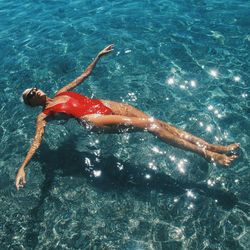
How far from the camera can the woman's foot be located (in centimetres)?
846

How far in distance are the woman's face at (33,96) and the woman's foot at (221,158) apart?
4.84 m

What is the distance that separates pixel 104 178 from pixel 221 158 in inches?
136

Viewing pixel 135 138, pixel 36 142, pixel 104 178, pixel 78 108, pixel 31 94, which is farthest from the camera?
pixel 135 138

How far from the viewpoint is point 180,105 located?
12.0 meters

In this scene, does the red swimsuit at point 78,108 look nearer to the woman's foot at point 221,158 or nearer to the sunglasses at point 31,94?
the sunglasses at point 31,94

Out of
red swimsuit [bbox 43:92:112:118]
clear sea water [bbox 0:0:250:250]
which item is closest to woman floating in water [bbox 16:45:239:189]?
red swimsuit [bbox 43:92:112:118]

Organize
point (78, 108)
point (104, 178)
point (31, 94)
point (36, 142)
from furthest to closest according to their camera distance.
→ point (104, 178) → point (78, 108) → point (31, 94) → point (36, 142)

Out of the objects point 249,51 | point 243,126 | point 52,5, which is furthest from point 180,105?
point 52,5

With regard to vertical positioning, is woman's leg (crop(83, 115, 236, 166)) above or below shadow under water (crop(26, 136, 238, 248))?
above

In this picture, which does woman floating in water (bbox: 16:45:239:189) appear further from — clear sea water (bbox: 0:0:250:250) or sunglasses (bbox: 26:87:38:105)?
clear sea water (bbox: 0:0:250:250)

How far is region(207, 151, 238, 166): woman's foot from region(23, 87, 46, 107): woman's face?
4836 mm

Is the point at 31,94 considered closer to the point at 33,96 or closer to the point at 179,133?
the point at 33,96

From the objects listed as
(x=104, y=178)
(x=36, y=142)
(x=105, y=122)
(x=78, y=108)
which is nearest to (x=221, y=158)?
(x=105, y=122)

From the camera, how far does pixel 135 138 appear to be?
11.0 meters
